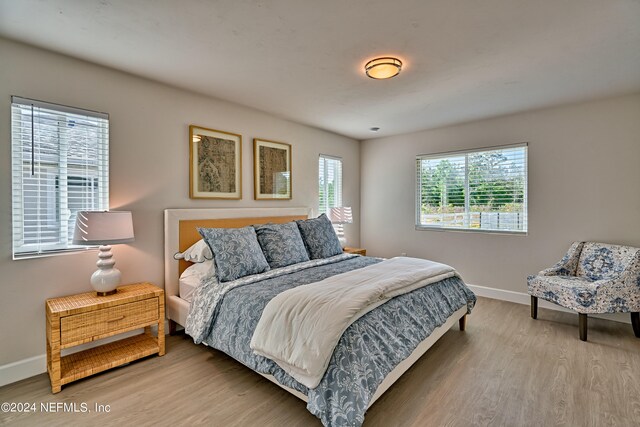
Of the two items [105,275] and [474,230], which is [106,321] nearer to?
[105,275]

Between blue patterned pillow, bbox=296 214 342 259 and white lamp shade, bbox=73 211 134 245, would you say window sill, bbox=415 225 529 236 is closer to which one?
blue patterned pillow, bbox=296 214 342 259

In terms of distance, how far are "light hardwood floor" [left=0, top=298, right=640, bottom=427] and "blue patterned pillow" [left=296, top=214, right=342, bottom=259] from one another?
1460 mm

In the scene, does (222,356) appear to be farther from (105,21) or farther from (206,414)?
(105,21)

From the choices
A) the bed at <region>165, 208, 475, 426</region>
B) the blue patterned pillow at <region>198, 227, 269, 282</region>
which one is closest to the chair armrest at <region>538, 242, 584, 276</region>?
the bed at <region>165, 208, 475, 426</region>

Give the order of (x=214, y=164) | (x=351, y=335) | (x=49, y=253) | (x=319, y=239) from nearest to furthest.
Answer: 1. (x=351, y=335)
2. (x=49, y=253)
3. (x=214, y=164)
4. (x=319, y=239)

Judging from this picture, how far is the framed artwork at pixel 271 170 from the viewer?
3.87 metres

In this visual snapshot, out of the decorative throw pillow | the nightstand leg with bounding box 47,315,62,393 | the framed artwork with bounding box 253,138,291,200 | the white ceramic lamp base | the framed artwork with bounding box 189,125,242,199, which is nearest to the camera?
the nightstand leg with bounding box 47,315,62,393

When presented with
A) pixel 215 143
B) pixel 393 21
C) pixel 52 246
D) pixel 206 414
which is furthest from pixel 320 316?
pixel 215 143

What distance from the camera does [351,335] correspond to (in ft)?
5.70

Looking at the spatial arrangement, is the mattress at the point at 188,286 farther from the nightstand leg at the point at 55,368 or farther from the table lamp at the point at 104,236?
the nightstand leg at the point at 55,368

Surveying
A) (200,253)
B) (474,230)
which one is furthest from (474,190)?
(200,253)

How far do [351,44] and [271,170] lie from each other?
6.98 ft

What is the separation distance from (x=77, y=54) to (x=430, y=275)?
11.4 ft

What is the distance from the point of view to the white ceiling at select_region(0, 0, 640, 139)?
6.05 ft
